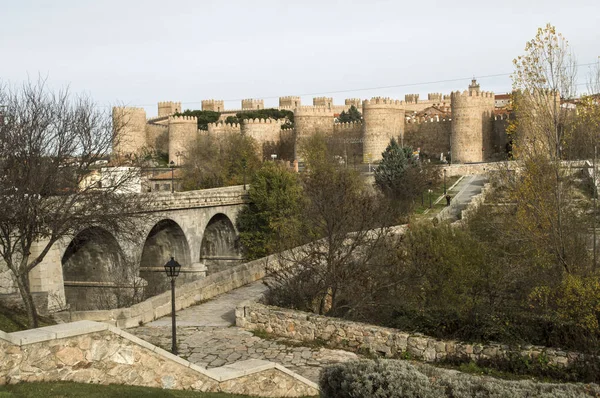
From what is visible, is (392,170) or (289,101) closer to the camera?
(392,170)

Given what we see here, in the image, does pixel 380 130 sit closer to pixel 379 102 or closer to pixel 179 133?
pixel 379 102

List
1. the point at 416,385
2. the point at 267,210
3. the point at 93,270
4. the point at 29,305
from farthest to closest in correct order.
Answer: the point at 267,210
the point at 93,270
the point at 29,305
the point at 416,385

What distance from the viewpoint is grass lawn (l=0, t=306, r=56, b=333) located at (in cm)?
1386

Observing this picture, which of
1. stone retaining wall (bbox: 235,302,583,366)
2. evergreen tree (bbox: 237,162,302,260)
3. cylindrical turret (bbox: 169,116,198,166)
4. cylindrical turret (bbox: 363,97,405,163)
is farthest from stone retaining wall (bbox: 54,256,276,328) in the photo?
cylindrical turret (bbox: 169,116,198,166)

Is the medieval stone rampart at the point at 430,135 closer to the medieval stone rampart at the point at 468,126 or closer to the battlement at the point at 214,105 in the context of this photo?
the medieval stone rampart at the point at 468,126

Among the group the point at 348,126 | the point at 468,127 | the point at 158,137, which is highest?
the point at 348,126

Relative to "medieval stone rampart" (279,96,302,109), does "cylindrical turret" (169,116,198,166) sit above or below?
below

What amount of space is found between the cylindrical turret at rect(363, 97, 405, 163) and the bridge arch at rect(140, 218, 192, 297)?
27.6 metres

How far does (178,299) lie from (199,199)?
15.6 metres

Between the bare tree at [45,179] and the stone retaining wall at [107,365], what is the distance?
6.19 m

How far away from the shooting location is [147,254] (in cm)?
3020

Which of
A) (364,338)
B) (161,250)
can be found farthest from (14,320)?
(161,250)

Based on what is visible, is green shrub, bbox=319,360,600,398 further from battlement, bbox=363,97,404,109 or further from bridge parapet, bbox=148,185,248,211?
battlement, bbox=363,97,404,109

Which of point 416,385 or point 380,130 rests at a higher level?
point 380,130
